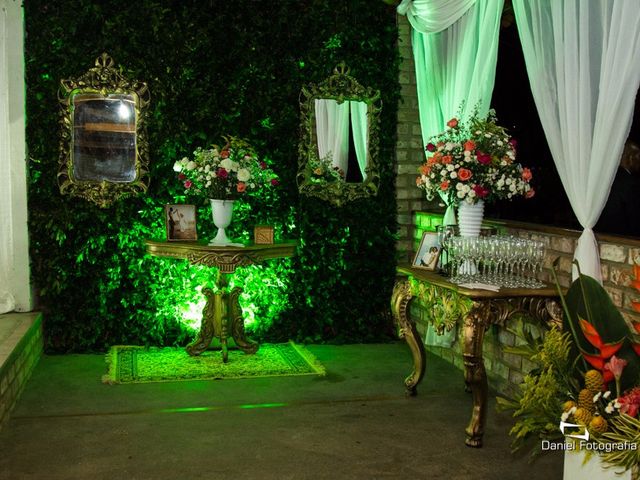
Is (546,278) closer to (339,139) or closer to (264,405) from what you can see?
(264,405)

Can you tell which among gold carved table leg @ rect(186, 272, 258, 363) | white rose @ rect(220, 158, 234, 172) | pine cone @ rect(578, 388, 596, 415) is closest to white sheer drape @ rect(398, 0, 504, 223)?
white rose @ rect(220, 158, 234, 172)

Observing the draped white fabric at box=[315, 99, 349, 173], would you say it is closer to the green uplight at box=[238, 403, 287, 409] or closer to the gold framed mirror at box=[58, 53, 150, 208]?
the gold framed mirror at box=[58, 53, 150, 208]

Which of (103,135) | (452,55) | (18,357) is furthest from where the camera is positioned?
(103,135)

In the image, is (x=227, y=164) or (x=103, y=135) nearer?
(x=227, y=164)

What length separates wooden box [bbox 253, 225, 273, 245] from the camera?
5.66 meters

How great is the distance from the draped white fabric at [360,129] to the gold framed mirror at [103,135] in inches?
66.9

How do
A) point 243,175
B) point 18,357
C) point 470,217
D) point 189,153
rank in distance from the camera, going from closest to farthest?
point 470,217 < point 18,357 < point 243,175 < point 189,153

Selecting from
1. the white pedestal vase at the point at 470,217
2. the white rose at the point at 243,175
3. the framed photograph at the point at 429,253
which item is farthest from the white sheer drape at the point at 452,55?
the white rose at the point at 243,175

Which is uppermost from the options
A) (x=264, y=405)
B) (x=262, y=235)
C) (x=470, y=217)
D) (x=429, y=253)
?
(x=470, y=217)

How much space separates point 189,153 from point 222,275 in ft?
3.45

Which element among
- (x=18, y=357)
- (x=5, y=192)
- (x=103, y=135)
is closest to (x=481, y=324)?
(x=18, y=357)

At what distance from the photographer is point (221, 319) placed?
571 cm

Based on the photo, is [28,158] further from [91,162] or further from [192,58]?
[192,58]

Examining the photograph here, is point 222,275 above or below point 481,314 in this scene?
above
